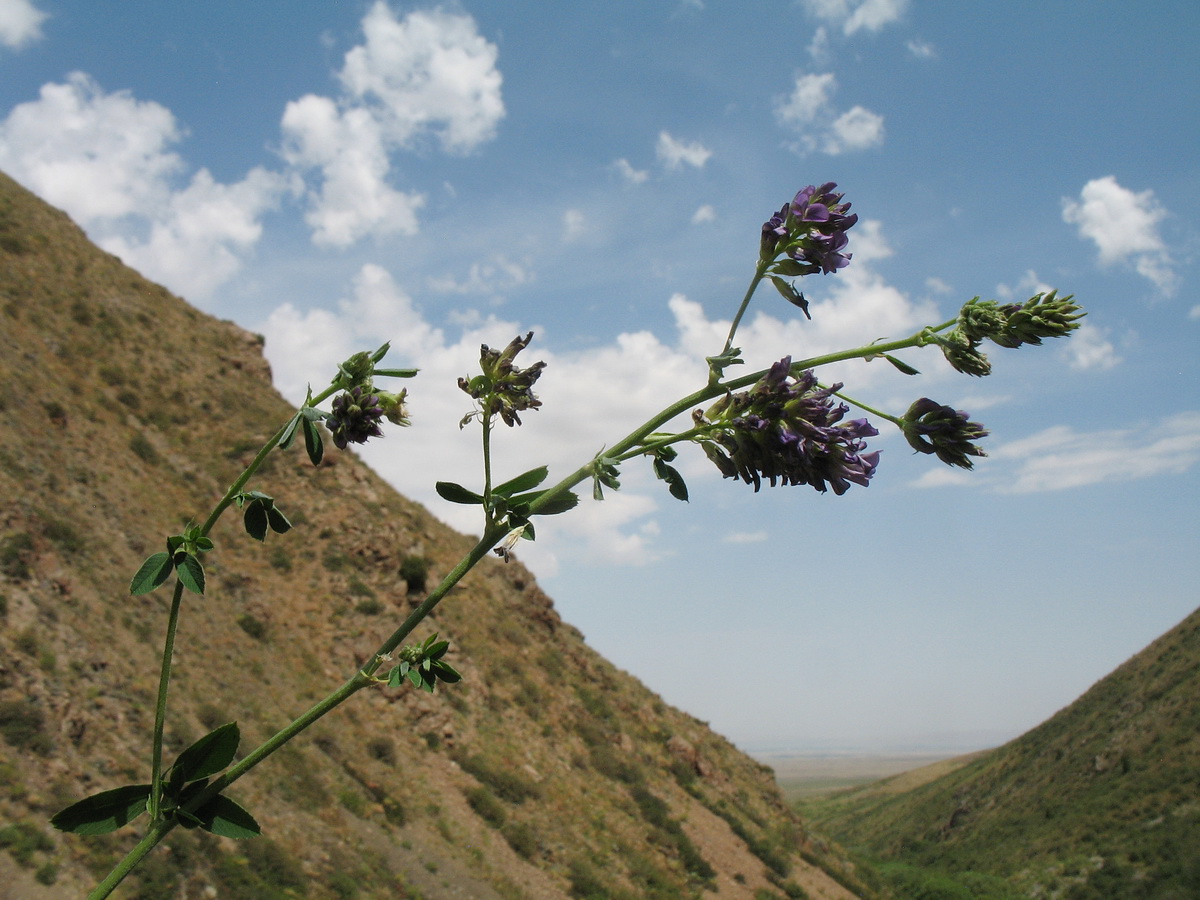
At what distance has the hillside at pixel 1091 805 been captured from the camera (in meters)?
43.0

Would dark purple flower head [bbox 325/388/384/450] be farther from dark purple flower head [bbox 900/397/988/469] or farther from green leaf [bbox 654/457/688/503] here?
dark purple flower head [bbox 900/397/988/469]

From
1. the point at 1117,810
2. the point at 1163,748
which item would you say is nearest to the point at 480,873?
the point at 1117,810

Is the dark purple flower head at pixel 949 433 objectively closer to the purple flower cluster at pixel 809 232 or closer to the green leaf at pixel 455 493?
the purple flower cluster at pixel 809 232

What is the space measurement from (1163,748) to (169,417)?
58.8 m

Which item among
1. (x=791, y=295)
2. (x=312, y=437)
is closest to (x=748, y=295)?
(x=791, y=295)

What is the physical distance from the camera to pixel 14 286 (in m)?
31.5

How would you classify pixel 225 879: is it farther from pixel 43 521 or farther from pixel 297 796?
pixel 43 521

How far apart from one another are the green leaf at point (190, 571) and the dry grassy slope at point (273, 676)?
15034mm

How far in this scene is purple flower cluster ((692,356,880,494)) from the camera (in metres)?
1.62

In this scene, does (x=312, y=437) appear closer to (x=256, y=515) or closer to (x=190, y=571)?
(x=256, y=515)

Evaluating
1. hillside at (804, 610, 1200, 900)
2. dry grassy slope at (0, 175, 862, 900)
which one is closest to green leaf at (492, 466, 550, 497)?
dry grassy slope at (0, 175, 862, 900)

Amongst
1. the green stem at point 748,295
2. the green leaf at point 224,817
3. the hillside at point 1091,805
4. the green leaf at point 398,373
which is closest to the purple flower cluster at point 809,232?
the green stem at point 748,295

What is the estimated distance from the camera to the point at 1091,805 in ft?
169

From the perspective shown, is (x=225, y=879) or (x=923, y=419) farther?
(x=225, y=879)
